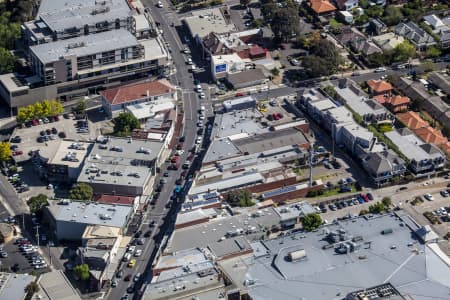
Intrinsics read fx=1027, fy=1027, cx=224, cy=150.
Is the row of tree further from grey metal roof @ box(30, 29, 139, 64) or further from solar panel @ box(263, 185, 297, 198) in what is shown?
solar panel @ box(263, 185, 297, 198)

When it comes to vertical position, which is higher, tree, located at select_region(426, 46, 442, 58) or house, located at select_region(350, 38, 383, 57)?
house, located at select_region(350, 38, 383, 57)

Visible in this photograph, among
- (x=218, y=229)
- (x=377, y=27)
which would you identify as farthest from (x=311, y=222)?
(x=377, y=27)

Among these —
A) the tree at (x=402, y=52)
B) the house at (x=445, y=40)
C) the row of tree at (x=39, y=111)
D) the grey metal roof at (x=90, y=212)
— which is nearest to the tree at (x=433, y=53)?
the house at (x=445, y=40)

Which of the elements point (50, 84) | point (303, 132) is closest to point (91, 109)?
point (50, 84)

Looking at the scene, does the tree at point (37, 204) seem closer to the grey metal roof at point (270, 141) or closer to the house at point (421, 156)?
the grey metal roof at point (270, 141)

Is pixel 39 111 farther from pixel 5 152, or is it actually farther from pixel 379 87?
pixel 379 87

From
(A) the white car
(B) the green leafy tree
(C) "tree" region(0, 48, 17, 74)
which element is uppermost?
(C) "tree" region(0, 48, 17, 74)

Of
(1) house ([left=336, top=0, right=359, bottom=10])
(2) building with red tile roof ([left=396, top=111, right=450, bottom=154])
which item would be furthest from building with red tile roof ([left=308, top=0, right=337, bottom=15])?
(2) building with red tile roof ([left=396, top=111, right=450, bottom=154])
